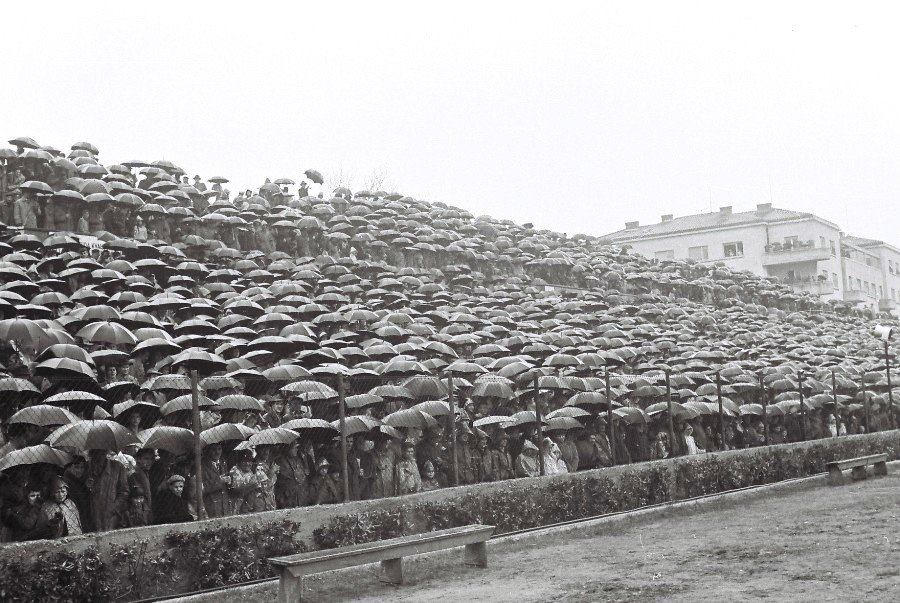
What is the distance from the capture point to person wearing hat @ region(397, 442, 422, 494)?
1432 centimetres

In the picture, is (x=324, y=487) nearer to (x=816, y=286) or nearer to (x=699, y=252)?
(x=816, y=286)

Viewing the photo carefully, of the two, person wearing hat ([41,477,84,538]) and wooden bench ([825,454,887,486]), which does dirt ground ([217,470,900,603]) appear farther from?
wooden bench ([825,454,887,486])

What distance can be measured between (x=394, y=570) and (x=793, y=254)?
74.3 m

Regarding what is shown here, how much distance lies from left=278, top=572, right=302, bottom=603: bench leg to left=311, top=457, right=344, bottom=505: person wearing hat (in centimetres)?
315

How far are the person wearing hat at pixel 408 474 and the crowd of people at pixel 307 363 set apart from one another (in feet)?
0.11

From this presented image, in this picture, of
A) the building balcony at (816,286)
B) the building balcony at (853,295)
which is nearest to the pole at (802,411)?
the building balcony at (816,286)

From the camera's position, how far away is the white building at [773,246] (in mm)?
80125

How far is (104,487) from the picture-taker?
1133cm

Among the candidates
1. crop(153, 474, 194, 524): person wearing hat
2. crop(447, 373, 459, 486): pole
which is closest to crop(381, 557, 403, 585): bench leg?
crop(153, 474, 194, 524): person wearing hat

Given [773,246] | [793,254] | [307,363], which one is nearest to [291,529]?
[307,363]

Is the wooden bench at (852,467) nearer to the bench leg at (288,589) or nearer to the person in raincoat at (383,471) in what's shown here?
the person in raincoat at (383,471)

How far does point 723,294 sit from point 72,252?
35590 mm

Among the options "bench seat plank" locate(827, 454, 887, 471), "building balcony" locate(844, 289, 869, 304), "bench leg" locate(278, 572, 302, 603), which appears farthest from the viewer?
"building balcony" locate(844, 289, 869, 304)

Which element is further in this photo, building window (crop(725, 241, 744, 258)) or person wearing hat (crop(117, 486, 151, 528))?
building window (crop(725, 241, 744, 258))
